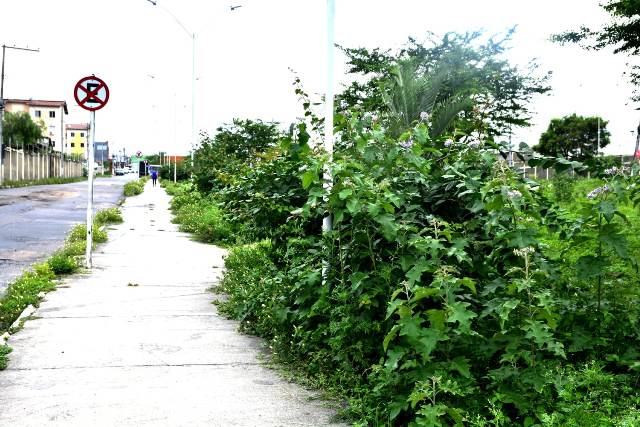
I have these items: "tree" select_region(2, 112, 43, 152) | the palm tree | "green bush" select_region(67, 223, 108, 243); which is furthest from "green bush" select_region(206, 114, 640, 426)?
"tree" select_region(2, 112, 43, 152)

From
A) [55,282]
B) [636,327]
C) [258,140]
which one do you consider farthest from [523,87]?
[636,327]

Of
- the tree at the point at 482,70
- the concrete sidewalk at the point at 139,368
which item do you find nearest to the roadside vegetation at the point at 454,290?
the concrete sidewalk at the point at 139,368

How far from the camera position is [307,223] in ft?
20.2

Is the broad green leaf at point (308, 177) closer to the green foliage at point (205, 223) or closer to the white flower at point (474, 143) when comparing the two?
the white flower at point (474, 143)

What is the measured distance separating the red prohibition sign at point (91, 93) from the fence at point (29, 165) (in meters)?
44.5

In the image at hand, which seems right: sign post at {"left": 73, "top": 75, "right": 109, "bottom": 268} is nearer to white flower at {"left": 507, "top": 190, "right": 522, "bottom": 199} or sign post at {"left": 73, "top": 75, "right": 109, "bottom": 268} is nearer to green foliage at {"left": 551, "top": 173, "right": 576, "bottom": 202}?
white flower at {"left": 507, "top": 190, "right": 522, "bottom": 199}

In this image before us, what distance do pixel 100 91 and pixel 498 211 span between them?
333 inches

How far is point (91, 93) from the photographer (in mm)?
10820

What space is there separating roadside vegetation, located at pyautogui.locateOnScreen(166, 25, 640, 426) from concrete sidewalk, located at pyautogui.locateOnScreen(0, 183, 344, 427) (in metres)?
0.39

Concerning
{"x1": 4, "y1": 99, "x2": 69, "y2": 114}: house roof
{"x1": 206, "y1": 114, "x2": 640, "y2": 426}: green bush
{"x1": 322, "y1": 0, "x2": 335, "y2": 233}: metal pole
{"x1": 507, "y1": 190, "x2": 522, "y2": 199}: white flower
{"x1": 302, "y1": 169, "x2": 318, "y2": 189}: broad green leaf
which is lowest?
{"x1": 206, "y1": 114, "x2": 640, "y2": 426}: green bush

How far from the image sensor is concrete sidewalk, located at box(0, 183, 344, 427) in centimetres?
435

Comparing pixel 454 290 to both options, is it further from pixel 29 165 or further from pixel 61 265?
pixel 29 165

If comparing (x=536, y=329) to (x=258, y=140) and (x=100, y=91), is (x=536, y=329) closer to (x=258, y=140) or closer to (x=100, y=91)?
(x=100, y=91)

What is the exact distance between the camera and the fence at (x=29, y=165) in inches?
2229
